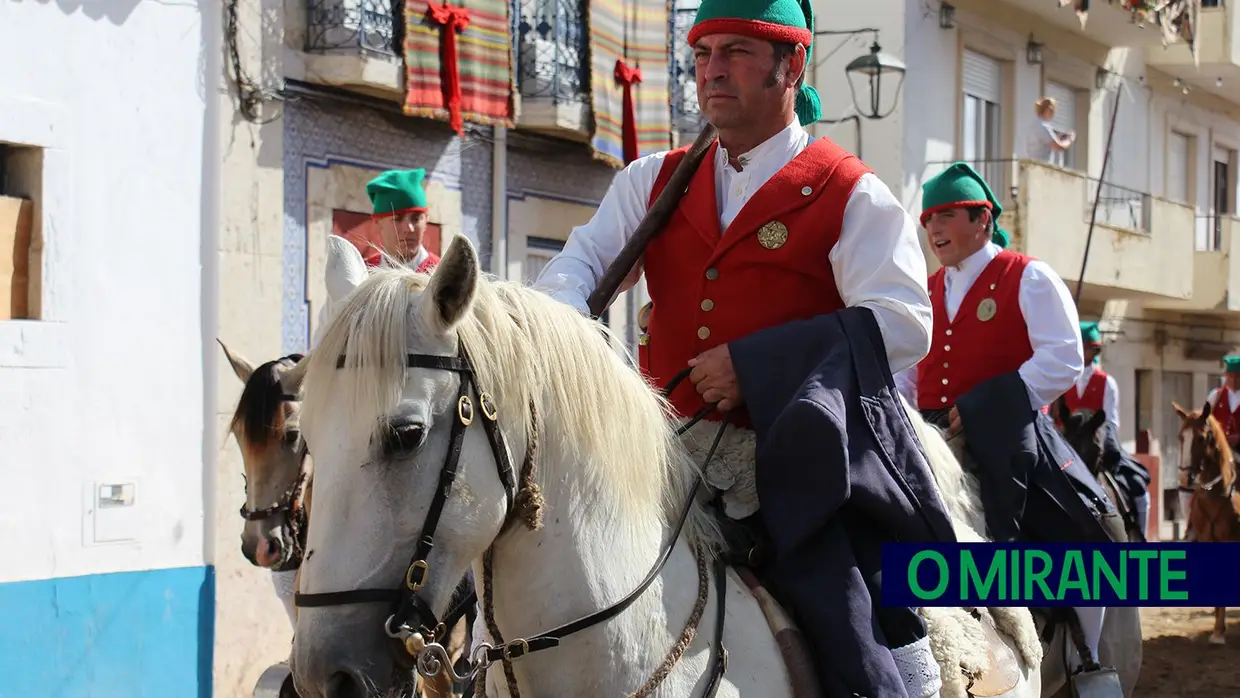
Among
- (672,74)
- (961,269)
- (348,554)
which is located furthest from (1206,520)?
(348,554)

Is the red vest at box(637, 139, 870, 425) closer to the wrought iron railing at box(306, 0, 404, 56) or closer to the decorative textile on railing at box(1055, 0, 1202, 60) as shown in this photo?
the wrought iron railing at box(306, 0, 404, 56)

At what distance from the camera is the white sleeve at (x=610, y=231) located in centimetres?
323

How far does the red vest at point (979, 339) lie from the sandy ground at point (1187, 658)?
4.95m

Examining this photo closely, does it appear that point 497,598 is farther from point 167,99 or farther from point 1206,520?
point 1206,520

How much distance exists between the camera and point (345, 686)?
87.7 inches

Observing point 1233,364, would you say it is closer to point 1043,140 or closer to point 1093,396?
point 1093,396

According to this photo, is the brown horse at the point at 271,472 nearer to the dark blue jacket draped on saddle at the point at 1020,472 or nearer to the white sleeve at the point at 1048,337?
the dark blue jacket draped on saddle at the point at 1020,472

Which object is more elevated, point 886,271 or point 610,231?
point 610,231

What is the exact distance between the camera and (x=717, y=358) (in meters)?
2.88

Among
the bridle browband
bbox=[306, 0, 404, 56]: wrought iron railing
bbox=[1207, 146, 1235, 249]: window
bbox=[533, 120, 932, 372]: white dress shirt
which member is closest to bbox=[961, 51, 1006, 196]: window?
bbox=[1207, 146, 1235, 249]: window

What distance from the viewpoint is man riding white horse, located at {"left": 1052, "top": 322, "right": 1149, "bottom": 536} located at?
7894 millimetres

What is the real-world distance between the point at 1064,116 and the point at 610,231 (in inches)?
659

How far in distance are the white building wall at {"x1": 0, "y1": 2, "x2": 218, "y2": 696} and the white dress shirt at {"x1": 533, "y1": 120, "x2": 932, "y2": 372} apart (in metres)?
4.68

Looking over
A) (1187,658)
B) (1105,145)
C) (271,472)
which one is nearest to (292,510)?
(271,472)
